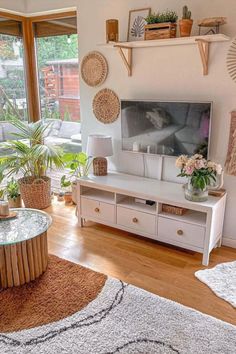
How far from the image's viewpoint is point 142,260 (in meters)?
2.60

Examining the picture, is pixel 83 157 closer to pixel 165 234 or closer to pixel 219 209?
pixel 165 234

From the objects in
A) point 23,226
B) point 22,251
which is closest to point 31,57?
point 23,226

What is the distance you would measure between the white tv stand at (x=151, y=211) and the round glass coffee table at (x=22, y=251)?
0.74m

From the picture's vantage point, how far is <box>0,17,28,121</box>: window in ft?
12.1

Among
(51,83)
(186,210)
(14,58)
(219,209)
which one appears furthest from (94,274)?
(14,58)

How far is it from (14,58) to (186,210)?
281cm

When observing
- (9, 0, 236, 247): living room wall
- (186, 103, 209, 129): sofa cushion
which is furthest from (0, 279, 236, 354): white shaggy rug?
(186, 103, 209, 129): sofa cushion

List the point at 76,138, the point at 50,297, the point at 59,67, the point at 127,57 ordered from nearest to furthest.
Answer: the point at 50,297, the point at 127,57, the point at 59,67, the point at 76,138

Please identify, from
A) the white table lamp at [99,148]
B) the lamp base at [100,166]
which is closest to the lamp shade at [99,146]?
the white table lamp at [99,148]

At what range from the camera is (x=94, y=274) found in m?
2.38

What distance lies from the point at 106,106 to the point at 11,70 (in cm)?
140

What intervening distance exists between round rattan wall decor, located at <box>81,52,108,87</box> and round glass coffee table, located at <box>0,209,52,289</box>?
1.67 m

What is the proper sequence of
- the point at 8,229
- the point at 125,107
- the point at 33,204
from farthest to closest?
the point at 33,204
the point at 125,107
the point at 8,229

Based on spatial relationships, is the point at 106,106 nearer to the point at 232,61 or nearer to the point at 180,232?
the point at 232,61
